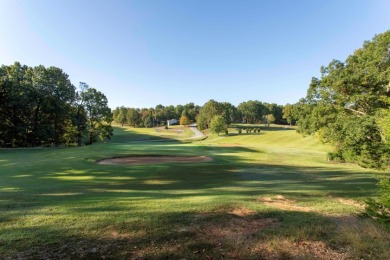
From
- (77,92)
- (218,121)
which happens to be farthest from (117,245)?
(218,121)

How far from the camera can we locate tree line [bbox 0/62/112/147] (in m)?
39.2

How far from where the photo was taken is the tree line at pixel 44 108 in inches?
1542

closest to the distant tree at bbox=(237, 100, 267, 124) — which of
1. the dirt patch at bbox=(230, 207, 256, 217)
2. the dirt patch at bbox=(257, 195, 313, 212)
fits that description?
the dirt patch at bbox=(257, 195, 313, 212)

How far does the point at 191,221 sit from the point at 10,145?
4693 centimetres

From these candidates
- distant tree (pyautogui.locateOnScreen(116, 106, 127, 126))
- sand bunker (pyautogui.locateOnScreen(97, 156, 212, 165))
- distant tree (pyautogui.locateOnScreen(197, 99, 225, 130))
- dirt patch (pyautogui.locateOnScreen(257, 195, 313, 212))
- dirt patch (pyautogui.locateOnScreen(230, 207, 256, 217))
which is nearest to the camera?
dirt patch (pyautogui.locateOnScreen(230, 207, 256, 217))

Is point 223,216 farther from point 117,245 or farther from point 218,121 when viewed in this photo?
point 218,121

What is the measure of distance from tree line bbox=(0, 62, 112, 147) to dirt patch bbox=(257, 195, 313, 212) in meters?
42.3

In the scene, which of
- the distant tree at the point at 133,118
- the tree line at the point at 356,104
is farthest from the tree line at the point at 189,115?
the tree line at the point at 356,104

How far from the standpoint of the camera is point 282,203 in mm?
8438

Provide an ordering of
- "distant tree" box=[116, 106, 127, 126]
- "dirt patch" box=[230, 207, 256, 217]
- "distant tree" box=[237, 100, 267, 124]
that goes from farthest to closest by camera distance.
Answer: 1. "distant tree" box=[237, 100, 267, 124]
2. "distant tree" box=[116, 106, 127, 126]
3. "dirt patch" box=[230, 207, 256, 217]

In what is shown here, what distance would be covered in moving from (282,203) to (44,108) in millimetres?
47224

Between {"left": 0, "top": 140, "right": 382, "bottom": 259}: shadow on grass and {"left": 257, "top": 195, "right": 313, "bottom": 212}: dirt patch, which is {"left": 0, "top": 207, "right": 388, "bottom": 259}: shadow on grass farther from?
{"left": 257, "top": 195, "right": 313, "bottom": 212}: dirt patch

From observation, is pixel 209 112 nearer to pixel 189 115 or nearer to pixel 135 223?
pixel 189 115

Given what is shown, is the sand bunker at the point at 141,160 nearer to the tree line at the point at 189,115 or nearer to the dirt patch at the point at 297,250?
the dirt patch at the point at 297,250
